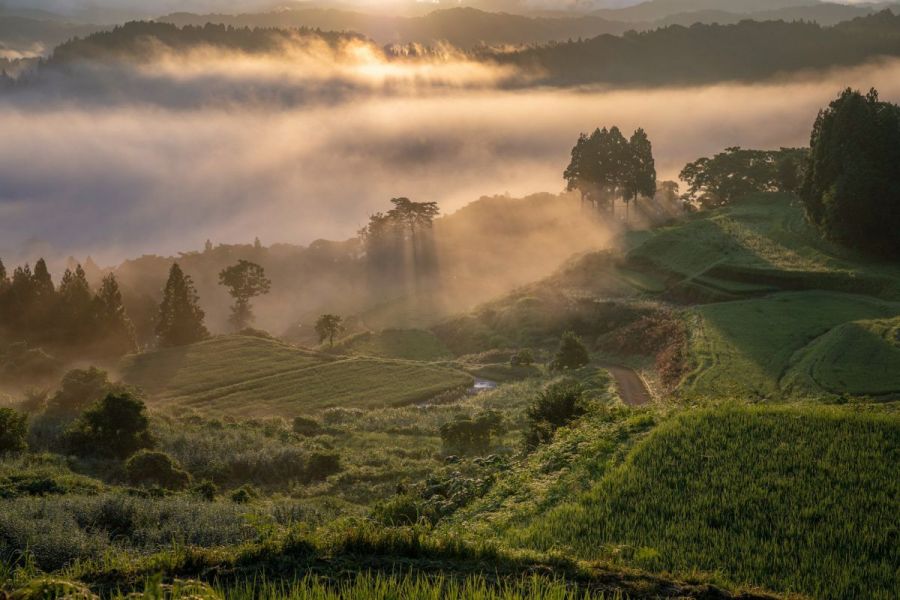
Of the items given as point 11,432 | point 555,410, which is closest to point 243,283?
point 11,432

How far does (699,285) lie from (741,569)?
196 feet

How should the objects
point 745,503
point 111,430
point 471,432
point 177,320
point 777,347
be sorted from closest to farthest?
point 745,503
point 111,430
point 471,432
point 777,347
point 177,320

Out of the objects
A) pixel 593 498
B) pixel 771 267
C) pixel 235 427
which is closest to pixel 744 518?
pixel 593 498

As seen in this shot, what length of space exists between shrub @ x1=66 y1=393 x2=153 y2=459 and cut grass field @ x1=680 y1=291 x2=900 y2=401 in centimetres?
2819

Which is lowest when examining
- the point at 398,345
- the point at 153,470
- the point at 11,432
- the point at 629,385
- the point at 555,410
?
the point at 398,345

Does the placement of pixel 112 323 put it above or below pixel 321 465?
above

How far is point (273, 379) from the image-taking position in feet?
223

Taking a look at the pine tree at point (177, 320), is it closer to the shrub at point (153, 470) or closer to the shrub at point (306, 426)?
the shrub at point (306, 426)

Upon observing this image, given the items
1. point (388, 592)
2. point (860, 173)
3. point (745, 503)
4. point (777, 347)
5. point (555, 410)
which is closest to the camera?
point (388, 592)

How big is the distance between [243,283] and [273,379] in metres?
45.6

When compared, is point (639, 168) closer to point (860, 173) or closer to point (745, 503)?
point (860, 173)

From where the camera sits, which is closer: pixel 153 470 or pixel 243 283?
pixel 153 470

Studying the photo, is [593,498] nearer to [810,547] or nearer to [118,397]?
[810,547]

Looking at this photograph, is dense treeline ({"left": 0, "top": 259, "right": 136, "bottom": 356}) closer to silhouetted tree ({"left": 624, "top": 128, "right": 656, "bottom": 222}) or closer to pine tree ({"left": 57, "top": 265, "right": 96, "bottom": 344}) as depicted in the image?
pine tree ({"left": 57, "top": 265, "right": 96, "bottom": 344})
